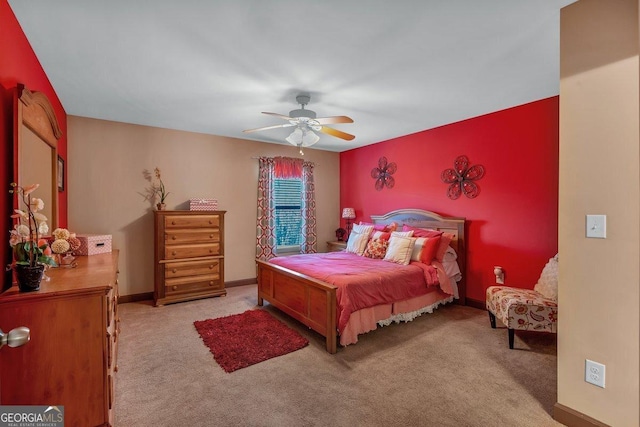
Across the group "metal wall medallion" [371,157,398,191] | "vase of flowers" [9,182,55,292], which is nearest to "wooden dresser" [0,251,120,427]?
"vase of flowers" [9,182,55,292]

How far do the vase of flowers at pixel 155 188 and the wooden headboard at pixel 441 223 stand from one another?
11.9 feet

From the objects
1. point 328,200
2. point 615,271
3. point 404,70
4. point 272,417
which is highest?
point 404,70

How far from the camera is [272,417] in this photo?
6.26 ft

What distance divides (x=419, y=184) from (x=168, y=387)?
4.11 m

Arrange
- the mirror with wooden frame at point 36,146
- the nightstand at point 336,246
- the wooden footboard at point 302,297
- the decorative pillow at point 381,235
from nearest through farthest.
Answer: the mirror with wooden frame at point 36,146 → the wooden footboard at point 302,297 → the decorative pillow at point 381,235 → the nightstand at point 336,246

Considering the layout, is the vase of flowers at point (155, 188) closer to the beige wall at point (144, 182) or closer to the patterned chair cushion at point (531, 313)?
the beige wall at point (144, 182)

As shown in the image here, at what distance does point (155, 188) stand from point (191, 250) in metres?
1.11

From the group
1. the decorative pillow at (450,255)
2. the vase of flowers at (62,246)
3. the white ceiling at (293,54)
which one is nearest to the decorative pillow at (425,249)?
the decorative pillow at (450,255)

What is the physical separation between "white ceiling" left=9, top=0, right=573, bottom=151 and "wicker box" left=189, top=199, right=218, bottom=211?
1.28 m

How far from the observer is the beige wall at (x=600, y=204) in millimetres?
1571

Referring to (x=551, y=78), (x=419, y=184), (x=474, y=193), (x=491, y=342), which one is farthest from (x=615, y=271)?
(x=419, y=184)

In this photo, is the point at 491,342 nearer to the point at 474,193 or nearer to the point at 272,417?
the point at 474,193

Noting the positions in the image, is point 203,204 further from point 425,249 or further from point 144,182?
point 425,249

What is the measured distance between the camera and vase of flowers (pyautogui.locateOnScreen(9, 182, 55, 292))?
1.54 meters
